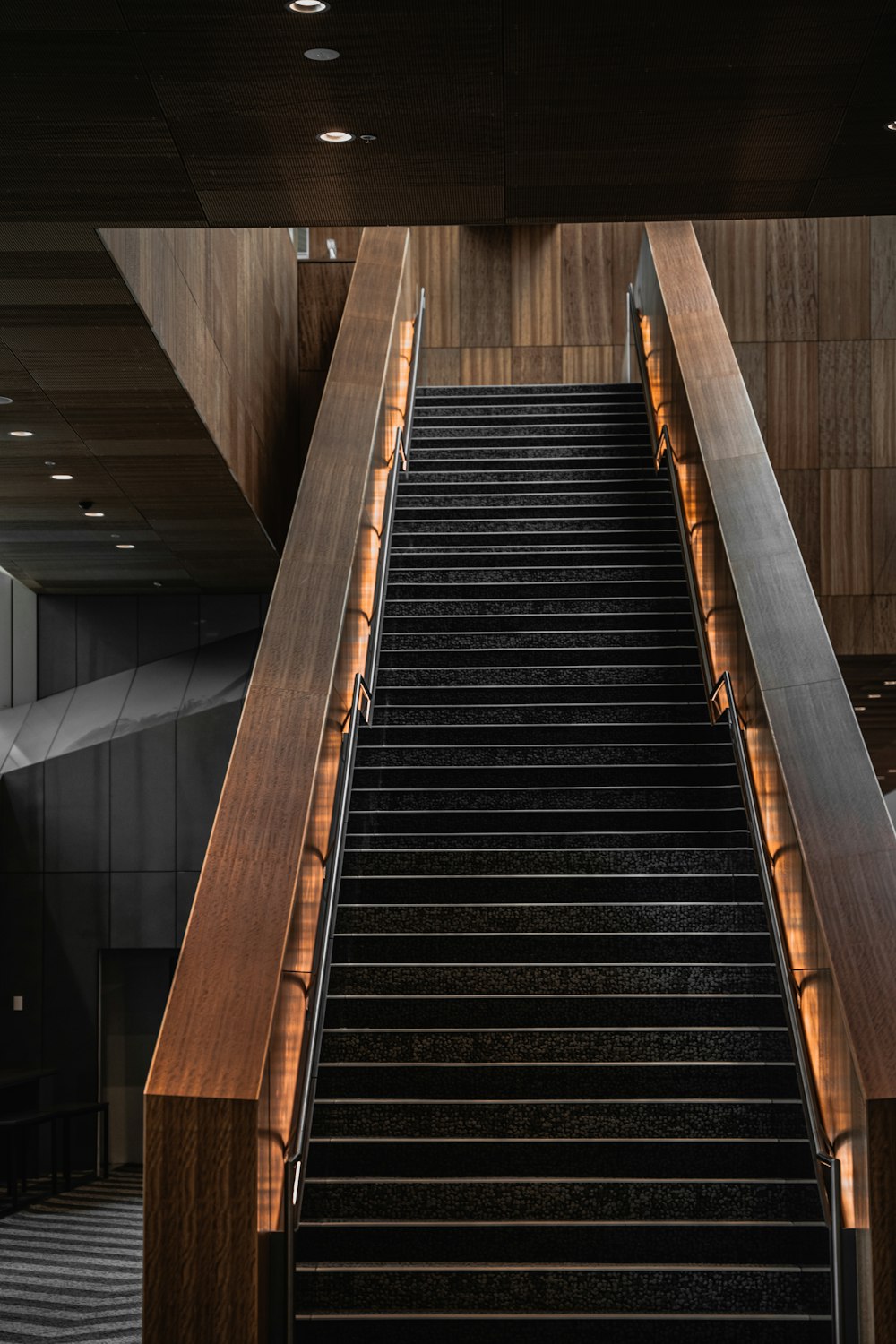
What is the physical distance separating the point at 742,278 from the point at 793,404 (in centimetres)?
137

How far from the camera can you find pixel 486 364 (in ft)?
50.8

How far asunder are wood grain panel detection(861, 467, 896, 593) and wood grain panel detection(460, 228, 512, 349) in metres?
4.27

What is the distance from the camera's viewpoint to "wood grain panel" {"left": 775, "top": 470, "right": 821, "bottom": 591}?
519 inches

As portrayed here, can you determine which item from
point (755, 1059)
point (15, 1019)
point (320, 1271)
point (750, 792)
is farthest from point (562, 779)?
point (15, 1019)

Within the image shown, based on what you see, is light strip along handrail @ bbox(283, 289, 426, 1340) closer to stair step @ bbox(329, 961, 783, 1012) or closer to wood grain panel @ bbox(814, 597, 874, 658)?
stair step @ bbox(329, 961, 783, 1012)

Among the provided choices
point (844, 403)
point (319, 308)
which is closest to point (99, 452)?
point (319, 308)

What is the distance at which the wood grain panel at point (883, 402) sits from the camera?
13.4m

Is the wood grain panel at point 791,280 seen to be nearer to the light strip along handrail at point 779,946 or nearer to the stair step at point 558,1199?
the light strip along handrail at point 779,946

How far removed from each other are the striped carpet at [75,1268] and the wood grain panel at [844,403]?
8.84 meters

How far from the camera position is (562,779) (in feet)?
26.1

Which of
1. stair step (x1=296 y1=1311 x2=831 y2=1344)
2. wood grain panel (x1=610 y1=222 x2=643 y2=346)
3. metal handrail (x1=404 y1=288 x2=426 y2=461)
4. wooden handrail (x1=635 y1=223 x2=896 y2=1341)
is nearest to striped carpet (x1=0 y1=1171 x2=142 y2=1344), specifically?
stair step (x1=296 y1=1311 x2=831 y2=1344)

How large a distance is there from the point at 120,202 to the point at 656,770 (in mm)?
4111

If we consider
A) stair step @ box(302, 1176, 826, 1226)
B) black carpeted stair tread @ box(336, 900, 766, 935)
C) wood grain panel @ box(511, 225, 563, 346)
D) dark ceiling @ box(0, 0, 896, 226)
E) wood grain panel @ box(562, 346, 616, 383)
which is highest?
wood grain panel @ box(511, 225, 563, 346)

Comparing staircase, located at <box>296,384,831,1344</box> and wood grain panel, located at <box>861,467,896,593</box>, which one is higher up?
wood grain panel, located at <box>861,467,896,593</box>
